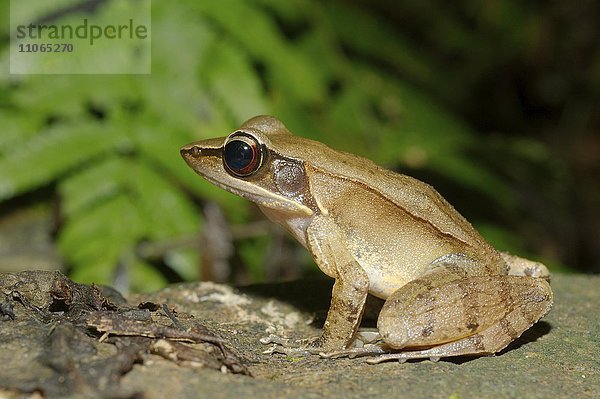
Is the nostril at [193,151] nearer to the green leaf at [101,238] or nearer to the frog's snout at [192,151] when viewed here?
the frog's snout at [192,151]

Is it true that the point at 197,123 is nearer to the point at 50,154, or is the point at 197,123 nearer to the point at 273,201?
the point at 50,154

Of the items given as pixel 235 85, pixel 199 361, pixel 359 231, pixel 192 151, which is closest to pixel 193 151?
pixel 192 151

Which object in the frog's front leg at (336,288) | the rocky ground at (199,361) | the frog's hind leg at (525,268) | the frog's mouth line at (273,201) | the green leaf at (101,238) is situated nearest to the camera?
the rocky ground at (199,361)

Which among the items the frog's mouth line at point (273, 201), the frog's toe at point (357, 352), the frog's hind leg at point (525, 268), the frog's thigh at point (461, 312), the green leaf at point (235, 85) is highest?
the green leaf at point (235, 85)

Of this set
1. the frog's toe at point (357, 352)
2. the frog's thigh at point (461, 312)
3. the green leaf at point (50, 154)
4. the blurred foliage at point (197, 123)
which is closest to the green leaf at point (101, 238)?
the blurred foliage at point (197, 123)

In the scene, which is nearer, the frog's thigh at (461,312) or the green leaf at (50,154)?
the frog's thigh at (461,312)

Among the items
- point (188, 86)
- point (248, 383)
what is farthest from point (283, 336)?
point (188, 86)

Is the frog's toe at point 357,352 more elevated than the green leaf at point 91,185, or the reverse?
the green leaf at point 91,185

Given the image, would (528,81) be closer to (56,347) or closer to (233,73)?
(233,73)
